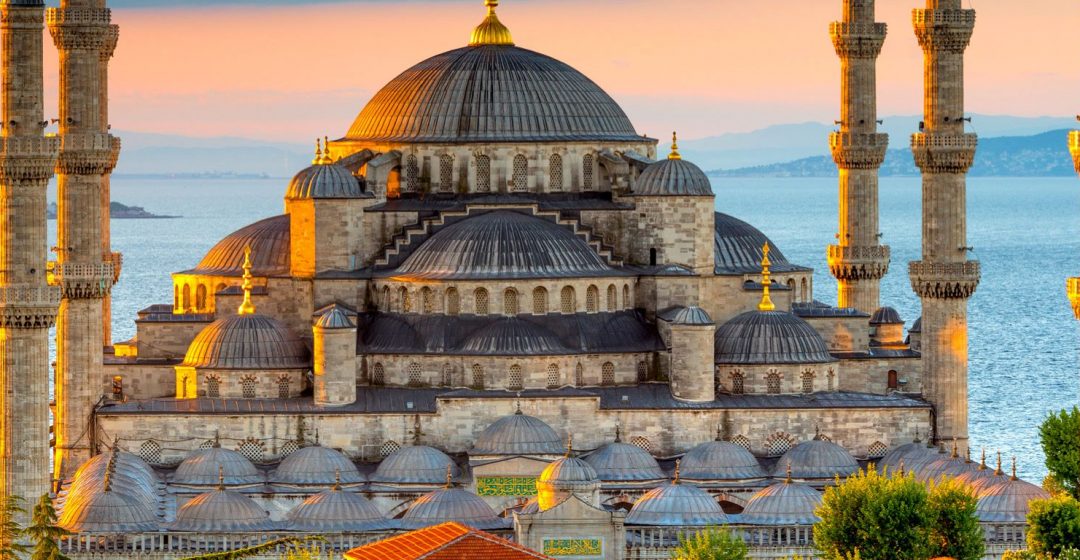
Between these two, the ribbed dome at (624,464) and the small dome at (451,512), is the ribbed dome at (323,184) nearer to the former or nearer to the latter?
the ribbed dome at (624,464)

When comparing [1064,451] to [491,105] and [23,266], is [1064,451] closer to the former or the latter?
[491,105]

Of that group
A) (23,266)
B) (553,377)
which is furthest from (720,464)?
(23,266)

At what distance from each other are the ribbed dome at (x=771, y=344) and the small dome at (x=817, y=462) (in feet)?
11.2

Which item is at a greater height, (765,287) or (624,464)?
(765,287)

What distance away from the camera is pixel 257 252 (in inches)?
3098

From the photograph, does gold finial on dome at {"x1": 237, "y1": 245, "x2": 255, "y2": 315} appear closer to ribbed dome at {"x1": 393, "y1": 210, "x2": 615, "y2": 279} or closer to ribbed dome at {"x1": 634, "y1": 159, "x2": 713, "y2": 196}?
ribbed dome at {"x1": 393, "y1": 210, "x2": 615, "y2": 279}

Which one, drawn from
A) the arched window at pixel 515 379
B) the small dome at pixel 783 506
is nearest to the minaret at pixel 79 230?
the arched window at pixel 515 379

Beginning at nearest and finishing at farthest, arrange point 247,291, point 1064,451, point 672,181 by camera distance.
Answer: point 1064,451 → point 247,291 → point 672,181

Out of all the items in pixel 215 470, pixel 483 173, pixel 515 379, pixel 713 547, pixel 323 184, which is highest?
pixel 483 173

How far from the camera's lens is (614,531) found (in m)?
61.7

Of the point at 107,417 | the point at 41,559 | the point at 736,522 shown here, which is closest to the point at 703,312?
the point at 736,522

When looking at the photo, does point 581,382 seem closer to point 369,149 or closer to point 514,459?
point 514,459

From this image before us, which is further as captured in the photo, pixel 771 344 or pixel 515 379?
pixel 771 344

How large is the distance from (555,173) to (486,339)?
349 inches
